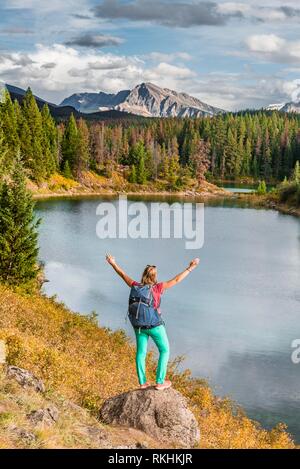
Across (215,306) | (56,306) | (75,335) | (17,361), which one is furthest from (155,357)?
(17,361)

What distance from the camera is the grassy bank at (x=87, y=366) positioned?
14.9m

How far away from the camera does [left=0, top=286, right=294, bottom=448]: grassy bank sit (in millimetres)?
14914

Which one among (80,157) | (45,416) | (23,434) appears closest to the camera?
(23,434)

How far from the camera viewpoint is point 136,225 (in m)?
84.8

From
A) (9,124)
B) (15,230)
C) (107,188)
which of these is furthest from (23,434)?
(107,188)

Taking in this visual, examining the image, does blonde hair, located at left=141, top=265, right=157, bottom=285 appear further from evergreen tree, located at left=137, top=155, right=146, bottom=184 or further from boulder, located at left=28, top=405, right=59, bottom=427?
evergreen tree, located at left=137, top=155, right=146, bottom=184

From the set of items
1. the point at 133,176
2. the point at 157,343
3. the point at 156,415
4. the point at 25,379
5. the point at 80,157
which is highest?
the point at 80,157

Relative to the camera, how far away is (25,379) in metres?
13.1

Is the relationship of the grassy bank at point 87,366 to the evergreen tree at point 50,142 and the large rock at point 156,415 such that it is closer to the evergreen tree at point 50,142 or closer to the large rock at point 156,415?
the large rock at point 156,415

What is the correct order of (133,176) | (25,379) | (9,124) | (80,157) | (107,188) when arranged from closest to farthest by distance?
(25,379)
(9,124)
(80,157)
(107,188)
(133,176)

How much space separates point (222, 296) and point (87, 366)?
82.6 ft

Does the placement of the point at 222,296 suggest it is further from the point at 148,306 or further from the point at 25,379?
the point at 148,306

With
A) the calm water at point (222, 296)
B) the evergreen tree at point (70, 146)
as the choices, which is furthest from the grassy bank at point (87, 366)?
the evergreen tree at point (70, 146)

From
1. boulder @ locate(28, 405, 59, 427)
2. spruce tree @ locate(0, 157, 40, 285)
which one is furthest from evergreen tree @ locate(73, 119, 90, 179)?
boulder @ locate(28, 405, 59, 427)
